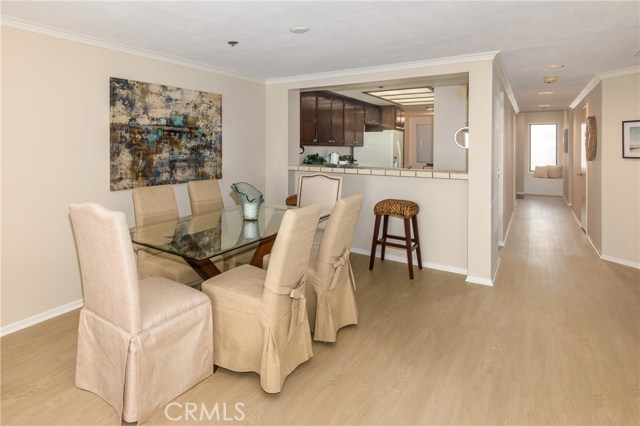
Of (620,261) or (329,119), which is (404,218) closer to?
(329,119)

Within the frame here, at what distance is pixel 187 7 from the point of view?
264 cm

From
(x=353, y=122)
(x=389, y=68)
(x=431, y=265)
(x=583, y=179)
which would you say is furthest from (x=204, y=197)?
(x=583, y=179)

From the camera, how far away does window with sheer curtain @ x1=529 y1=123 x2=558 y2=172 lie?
11.4m

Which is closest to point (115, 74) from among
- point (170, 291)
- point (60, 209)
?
point (60, 209)

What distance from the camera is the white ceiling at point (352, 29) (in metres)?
2.64

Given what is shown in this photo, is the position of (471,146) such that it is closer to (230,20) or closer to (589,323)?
(589,323)

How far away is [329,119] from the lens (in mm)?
6297

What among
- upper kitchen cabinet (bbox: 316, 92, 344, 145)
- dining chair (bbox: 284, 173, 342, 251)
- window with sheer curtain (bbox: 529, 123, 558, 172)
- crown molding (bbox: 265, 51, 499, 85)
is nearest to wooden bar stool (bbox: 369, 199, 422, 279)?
dining chair (bbox: 284, 173, 342, 251)

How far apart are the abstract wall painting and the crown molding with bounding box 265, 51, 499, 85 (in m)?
0.97

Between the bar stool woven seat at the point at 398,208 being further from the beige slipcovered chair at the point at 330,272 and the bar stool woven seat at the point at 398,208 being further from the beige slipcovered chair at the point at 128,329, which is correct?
the beige slipcovered chair at the point at 128,329

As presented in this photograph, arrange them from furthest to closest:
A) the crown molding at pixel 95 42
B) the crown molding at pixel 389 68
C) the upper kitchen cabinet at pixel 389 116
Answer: the upper kitchen cabinet at pixel 389 116, the crown molding at pixel 389 68, the crown molding at pixel 95 42

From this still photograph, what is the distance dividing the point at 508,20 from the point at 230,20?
1.94 meters

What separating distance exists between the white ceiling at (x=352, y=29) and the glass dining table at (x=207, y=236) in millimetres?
1473

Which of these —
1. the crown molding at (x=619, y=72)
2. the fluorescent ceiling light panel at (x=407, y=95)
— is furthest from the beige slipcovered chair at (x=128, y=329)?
the crown molding at (x=619, y=72)
